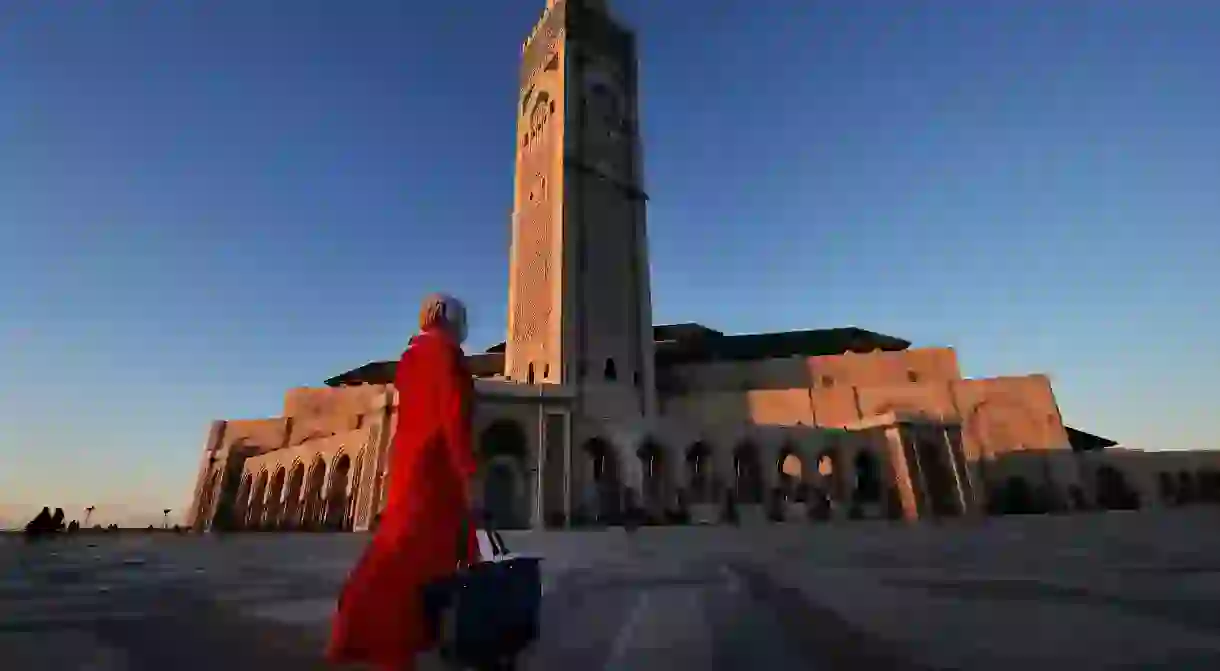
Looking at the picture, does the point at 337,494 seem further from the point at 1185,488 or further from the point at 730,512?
the point at 1185,488

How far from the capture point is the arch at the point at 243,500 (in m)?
33.2

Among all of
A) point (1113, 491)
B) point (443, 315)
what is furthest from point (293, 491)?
point (1113, 491)

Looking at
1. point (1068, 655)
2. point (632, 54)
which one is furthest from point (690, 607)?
point (632, 54)

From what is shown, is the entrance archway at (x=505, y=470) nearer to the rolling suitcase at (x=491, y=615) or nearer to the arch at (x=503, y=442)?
the arch at (x=503, y=442)

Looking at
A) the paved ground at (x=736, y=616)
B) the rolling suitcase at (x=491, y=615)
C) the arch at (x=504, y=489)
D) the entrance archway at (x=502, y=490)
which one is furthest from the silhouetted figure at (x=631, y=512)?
the rolling suitcase at (x=491, y=615)

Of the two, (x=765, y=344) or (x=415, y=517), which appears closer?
(x=415, y=517)

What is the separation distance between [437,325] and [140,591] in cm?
496

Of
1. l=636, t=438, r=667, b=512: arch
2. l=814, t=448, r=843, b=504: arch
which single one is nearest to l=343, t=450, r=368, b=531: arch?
l=636, t=438, r=667, b=512: arch

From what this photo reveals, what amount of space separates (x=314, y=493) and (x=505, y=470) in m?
9.62

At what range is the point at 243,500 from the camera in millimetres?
34656

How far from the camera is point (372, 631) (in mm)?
2432

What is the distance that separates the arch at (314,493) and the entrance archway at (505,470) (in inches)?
293

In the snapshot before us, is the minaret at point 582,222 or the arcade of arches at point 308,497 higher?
the minaret at point 582,222

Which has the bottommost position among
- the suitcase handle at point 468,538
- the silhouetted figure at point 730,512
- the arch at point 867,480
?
the suitcase handle at point 468,538
